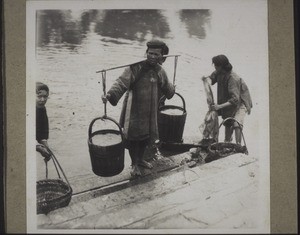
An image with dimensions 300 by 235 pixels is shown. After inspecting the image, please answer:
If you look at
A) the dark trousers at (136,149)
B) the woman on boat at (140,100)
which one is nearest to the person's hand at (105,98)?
the woman on boat at (140,100)

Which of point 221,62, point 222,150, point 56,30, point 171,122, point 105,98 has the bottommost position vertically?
point 222,150

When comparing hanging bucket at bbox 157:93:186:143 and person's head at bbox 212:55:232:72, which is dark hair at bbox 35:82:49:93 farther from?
person's head at bbox 212:55:232:72

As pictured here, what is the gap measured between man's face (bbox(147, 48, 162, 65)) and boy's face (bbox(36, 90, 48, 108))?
0.47 m

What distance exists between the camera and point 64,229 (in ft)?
4.69

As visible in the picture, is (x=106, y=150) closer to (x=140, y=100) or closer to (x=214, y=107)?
(x=140, y=100)

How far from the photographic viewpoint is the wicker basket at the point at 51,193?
143 cm

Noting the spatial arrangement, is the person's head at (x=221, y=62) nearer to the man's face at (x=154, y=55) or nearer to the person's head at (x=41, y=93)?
the man's face at (x=154, y=55)

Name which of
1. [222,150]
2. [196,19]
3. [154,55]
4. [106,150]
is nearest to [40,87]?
[106,150]

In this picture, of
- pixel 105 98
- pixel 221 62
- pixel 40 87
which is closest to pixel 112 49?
pixel 105 98

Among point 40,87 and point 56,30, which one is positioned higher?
point 56,30

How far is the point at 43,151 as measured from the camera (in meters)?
1.45

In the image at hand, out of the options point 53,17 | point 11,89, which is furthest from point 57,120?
point 53,17

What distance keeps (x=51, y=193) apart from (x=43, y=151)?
0.18m

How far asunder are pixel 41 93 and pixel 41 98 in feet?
0.07
